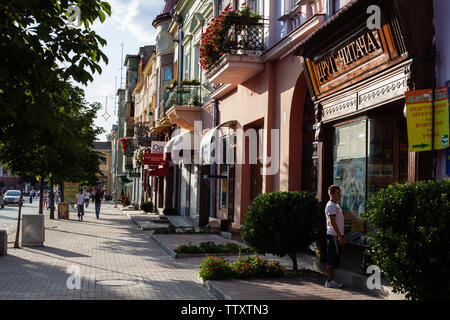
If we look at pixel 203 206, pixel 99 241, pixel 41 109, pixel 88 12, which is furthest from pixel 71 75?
pixel 203 206

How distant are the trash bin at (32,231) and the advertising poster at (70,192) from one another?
2088cm

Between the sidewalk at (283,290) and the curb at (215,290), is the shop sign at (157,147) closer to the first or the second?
the curb at (215,290)

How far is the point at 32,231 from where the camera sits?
51.6 ft

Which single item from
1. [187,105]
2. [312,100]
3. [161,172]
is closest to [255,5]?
[312,100]

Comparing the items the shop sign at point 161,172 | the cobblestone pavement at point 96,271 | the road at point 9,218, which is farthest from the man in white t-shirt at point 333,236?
the shop sign at point 161,172

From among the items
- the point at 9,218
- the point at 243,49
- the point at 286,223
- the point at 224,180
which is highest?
the point at 243,49

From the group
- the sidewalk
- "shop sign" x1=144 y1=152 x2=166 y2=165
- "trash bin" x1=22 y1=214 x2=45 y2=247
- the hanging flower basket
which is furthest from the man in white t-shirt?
"shop sign" x1=144 y1=152 x2=166 y2=165

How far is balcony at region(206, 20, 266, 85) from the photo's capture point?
1517 cm

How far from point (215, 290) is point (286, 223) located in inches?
75.1

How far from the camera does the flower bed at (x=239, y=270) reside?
9.44 m

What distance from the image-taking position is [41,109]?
695 centimetres

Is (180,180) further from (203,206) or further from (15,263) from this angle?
(15,263)

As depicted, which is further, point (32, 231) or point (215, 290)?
point (32, 231)

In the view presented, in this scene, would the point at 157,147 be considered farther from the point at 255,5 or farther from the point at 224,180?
the point at 255,5
